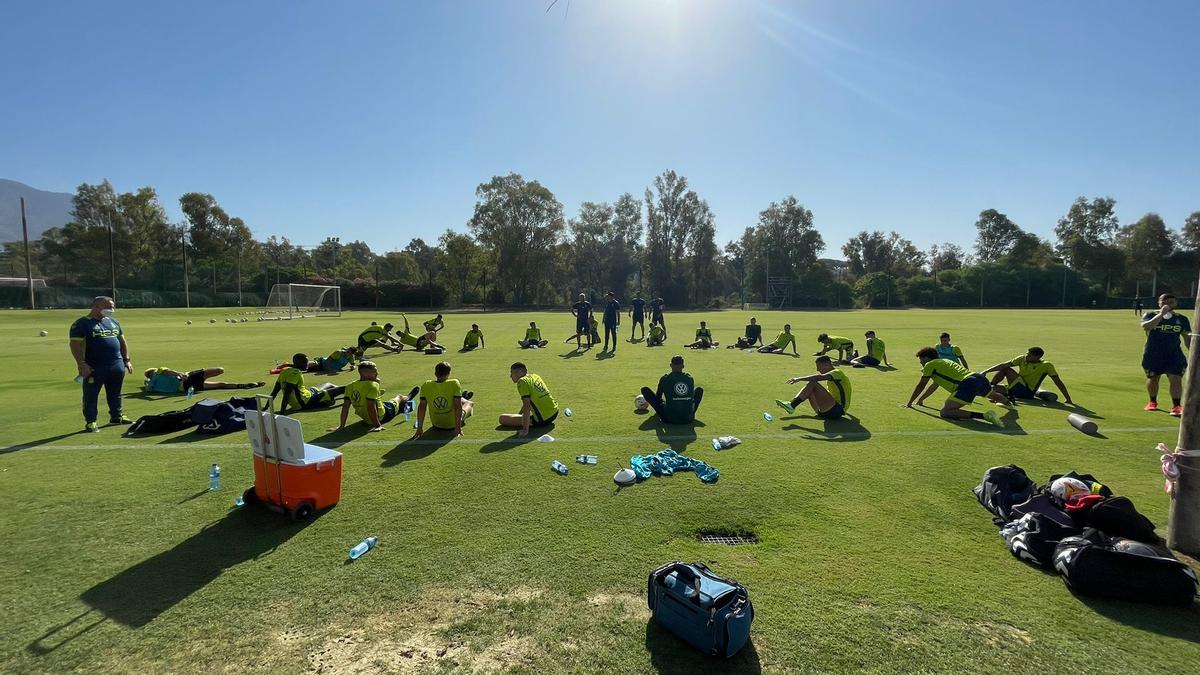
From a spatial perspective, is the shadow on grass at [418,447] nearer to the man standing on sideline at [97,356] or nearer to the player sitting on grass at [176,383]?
the man standing on sideline at [97,356]

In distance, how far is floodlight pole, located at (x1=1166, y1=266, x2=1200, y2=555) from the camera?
4.32 meters

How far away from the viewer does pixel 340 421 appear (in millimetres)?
8906

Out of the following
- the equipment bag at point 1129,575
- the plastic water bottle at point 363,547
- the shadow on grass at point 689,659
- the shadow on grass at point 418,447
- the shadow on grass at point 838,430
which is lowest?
the shadow on grass at point 689,659

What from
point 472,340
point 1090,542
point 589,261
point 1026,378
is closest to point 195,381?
point 472,340

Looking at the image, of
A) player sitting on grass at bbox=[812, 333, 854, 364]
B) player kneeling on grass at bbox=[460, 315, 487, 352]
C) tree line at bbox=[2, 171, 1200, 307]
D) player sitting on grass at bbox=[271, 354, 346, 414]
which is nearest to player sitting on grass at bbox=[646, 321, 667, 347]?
player kneeling on grass at bbox=[460, 315, 487, 352]

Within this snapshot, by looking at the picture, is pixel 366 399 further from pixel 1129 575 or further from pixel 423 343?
pixel 423 343

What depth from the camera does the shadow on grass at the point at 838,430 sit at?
315 inches

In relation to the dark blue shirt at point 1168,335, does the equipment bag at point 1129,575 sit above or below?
below

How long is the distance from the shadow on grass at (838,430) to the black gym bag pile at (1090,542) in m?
2.60

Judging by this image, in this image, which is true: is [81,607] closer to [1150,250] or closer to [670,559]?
[670,559]

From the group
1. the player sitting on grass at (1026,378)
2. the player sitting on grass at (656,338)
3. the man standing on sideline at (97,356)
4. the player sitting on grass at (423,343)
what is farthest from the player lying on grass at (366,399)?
the player sitting on grass at (656,338)

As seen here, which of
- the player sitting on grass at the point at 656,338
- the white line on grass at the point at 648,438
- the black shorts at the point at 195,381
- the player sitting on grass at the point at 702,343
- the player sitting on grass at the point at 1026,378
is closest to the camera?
the white line on grass at the point at 648,438

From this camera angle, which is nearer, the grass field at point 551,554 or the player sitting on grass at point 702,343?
the grass field at point 551,554

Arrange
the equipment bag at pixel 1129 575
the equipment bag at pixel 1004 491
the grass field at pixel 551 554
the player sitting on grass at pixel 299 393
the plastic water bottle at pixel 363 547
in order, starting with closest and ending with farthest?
the grass field at pixel 551 554 → the equipment bag at pixel 1129 575 → the plastic water bottle at pixel 363 547 → the equipment bag at pixel 1004 491 → the player sitting on grass at pixel 299 393
